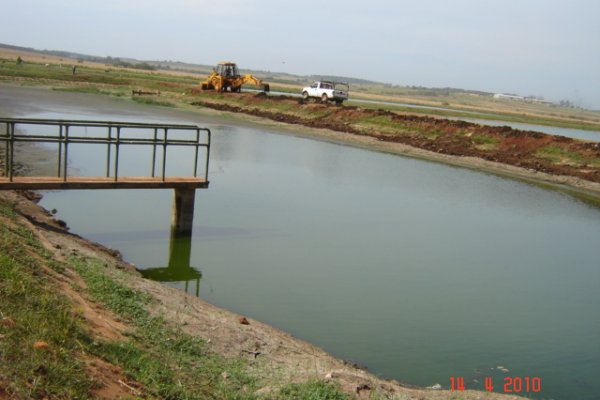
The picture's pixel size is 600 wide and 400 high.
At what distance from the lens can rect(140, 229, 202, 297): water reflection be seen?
465 inches

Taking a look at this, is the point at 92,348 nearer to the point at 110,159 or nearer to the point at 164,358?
the point at 164,358

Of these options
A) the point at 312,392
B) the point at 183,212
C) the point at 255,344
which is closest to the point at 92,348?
the point at 312,392

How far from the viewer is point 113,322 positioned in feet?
22.8

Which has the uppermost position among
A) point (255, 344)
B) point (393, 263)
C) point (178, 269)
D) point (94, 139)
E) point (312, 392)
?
point (94, 139)

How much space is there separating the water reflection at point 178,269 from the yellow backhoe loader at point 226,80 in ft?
154

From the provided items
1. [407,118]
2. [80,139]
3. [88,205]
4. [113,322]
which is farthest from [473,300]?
[407,118]

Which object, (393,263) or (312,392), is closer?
(312,392)

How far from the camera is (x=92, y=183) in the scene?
12758 mm

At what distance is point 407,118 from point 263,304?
3366 cm

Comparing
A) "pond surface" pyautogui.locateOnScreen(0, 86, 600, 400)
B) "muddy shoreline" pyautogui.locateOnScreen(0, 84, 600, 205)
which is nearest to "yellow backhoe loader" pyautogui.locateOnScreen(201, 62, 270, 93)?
"muddy shoreline" pyautogui.locateOnScreen(0, 84, 600, 205)

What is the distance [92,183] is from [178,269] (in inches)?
101
